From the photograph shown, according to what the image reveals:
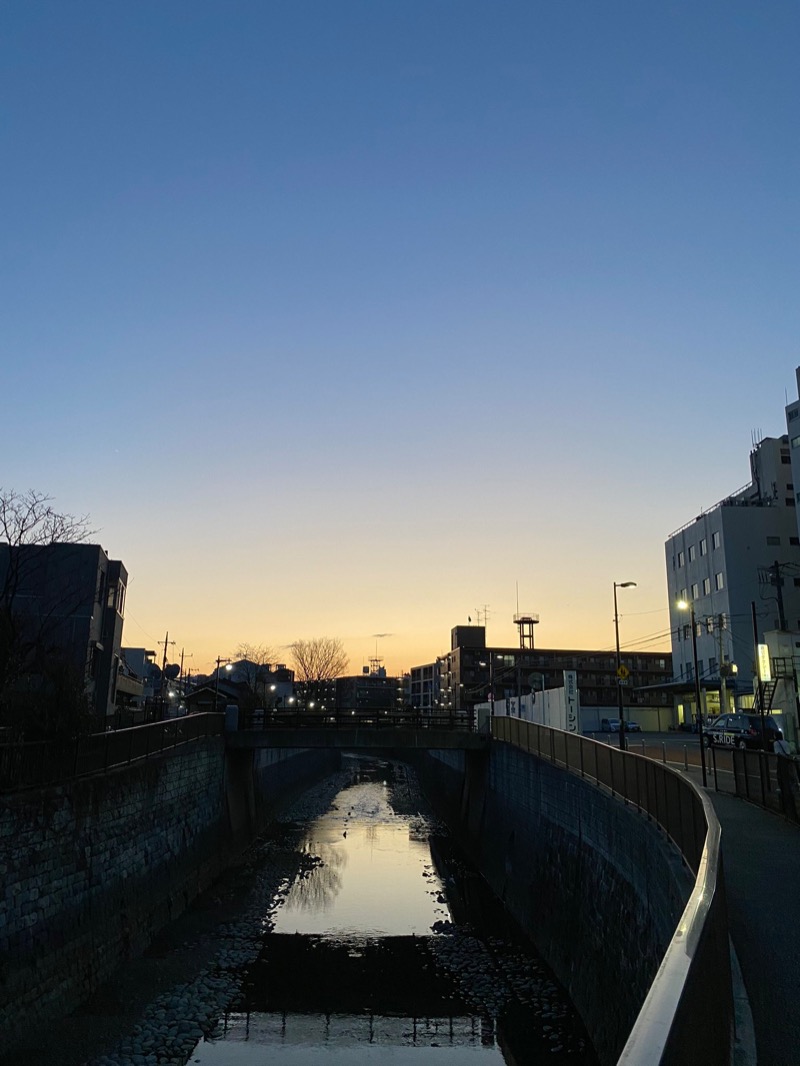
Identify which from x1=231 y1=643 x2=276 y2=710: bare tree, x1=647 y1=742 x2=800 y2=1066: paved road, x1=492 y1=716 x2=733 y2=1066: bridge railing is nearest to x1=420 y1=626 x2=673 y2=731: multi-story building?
x1=231 y1=643 x2=276 y2=710: bare tree

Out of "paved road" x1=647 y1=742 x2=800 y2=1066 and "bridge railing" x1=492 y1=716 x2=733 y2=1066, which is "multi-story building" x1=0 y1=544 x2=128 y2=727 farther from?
"bridge railing" x1=492 y1=716 x2=733 y2=1066

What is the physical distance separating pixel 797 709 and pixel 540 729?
81.5 ft

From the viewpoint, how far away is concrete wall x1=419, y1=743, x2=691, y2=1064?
14695 millimetres

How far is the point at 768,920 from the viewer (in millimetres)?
11102

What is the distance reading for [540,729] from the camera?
2958 centimetres

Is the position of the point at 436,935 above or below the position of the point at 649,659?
below

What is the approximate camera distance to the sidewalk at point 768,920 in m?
7.27

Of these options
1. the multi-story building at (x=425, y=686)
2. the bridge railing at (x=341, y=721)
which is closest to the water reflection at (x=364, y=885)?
the bridge railing at (x=341, y=721)

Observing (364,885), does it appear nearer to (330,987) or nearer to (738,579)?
(330,987)

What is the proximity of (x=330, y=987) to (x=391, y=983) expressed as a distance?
1704mm

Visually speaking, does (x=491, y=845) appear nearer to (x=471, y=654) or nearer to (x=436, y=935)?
(x=436, y=935)

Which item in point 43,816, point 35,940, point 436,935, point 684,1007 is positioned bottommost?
point 436,935

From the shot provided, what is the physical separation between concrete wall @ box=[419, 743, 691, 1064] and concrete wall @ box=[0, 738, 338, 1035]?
12.5 metres

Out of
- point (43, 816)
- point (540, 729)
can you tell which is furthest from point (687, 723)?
point (43, 816)
